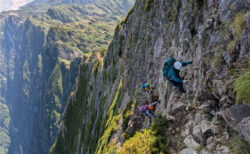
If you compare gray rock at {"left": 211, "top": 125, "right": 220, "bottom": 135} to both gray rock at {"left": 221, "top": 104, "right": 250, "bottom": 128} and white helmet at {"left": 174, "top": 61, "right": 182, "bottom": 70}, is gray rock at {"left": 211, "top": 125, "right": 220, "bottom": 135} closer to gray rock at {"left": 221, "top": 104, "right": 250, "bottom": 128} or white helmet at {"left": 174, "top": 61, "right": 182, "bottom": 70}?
gray rock at {"left": 221, "top": 104, "right": 250, "bottom": 128}

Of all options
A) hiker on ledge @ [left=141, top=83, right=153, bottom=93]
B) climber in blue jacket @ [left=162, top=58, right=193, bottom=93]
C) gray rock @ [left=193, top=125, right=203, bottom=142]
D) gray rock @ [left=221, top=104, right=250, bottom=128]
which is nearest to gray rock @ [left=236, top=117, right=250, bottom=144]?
gray rock @ [left=221, top=104, right=250, bottom=128]

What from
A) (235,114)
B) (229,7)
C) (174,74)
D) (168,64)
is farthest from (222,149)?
(229,7)

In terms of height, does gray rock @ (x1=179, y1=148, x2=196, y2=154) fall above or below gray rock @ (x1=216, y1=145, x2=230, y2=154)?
below

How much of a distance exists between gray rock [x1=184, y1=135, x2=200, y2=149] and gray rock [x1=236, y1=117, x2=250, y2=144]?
3.18 meters

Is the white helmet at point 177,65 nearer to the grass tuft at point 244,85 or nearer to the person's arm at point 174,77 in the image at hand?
the person's arm at point 174,77

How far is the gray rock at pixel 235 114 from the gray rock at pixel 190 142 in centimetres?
248

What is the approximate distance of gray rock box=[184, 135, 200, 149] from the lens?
12.6m

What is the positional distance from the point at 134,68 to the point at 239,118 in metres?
32.5

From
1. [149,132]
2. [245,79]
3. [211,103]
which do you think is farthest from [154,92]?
[245,79]

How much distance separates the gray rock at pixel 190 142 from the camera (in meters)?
12.6

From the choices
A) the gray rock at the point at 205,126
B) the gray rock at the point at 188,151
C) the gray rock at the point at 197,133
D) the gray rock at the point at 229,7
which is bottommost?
the gray rock at the point at 188,151

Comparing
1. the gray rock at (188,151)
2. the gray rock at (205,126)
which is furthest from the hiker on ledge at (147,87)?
the gray rock at (188,151)

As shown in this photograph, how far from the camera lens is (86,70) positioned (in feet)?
437

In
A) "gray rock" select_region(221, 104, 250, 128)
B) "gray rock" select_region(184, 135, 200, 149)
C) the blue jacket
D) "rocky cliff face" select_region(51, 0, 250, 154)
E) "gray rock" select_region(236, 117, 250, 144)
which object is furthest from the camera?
the blue jacket
